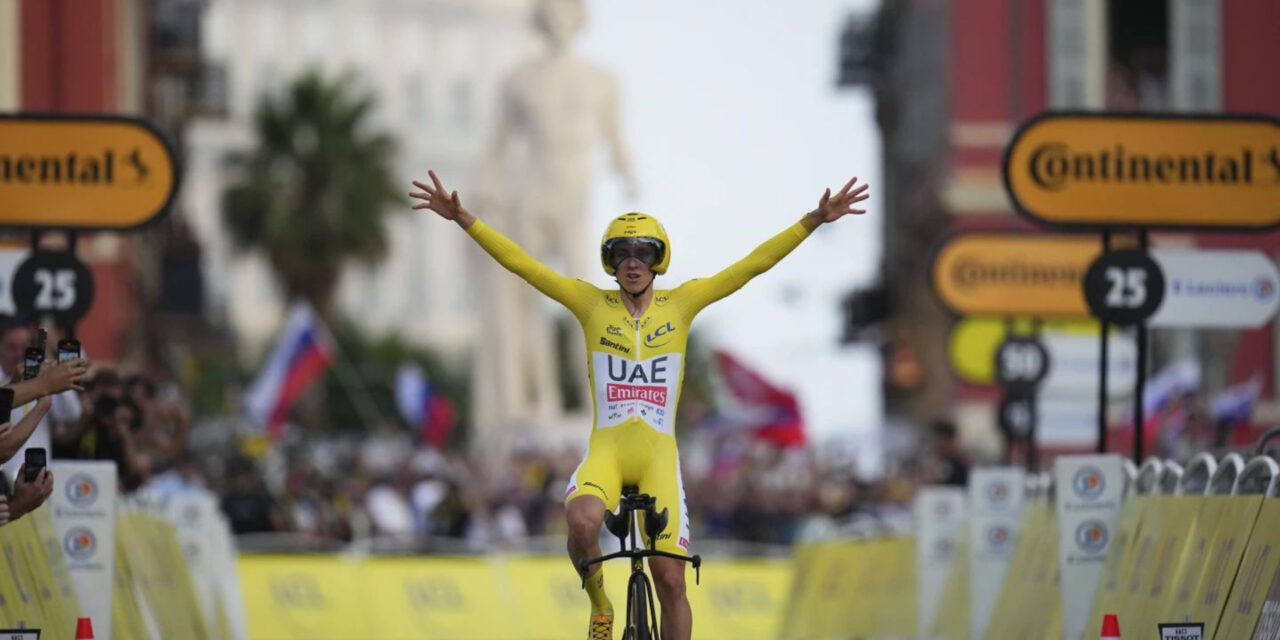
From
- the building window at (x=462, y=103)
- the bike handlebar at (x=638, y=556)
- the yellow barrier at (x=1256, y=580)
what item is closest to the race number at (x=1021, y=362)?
the yellow barrier at (x=1256, y=580)

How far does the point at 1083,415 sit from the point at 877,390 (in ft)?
210

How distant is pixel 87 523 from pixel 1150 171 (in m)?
7.71

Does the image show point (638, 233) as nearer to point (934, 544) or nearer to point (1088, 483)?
point (1088, 483)

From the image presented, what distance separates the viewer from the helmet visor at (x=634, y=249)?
11180mm

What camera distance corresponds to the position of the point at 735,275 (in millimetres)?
11477

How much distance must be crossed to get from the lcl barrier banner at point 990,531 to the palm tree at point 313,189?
56.4m

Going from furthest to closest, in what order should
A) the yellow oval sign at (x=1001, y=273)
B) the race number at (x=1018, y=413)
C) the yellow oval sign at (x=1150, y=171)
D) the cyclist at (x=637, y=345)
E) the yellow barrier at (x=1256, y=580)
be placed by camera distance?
the race number at (x=1018, y=413)
the yellow oval sign at (x=1001, y=273)
the yellow oval sign at (x=1150, y=171)
the cyclist at (x=637, y=345)
the yellow barrier at (x=1256, y=580)

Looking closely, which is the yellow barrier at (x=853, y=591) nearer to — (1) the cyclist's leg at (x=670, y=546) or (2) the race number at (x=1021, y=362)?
(2) the race number at (x=1021, y=362)

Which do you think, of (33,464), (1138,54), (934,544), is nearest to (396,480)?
(934,544)

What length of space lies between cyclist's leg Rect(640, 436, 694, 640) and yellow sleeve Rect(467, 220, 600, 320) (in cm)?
79

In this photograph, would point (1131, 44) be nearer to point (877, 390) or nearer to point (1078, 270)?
point (1078, 270)

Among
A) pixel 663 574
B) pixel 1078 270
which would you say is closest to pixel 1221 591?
pixel 663 574

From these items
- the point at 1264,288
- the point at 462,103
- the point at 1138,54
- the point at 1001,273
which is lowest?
the point at 1264,288

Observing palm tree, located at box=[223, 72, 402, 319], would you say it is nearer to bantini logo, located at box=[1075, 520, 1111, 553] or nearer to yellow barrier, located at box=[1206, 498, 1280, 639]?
bantini logo, located at box=[1075, 520, 1111, 553]
